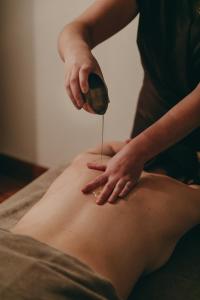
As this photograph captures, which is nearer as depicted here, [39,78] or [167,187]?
[167,187]

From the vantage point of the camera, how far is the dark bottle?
983 millimetres

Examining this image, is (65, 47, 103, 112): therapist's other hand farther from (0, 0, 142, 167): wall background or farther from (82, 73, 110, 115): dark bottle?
(0, 0, 142, 167): wall background

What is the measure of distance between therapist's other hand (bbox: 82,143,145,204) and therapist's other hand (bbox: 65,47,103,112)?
7.7 inches

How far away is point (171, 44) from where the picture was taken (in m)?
1.36

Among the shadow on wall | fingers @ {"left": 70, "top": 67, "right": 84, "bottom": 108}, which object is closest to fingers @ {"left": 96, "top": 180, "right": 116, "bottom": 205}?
fingers @ {"left": 70, "top": 67, "right": 84, "bottom": 108}

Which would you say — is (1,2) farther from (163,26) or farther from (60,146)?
(163,26)

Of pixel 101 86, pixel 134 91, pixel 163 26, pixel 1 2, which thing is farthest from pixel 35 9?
pixel 101 86

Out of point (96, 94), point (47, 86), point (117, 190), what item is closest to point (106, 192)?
point (117, 190)

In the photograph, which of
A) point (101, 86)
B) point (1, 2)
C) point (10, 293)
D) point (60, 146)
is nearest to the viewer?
point (10, 293)

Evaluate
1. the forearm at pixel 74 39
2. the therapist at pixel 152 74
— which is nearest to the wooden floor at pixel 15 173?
the therapist at pixel 152 74

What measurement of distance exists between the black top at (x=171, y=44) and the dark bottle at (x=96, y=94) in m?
0.45

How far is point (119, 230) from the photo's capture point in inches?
39.6

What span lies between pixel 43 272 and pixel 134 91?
1.26 meters

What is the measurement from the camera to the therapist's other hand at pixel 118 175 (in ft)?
3.57
